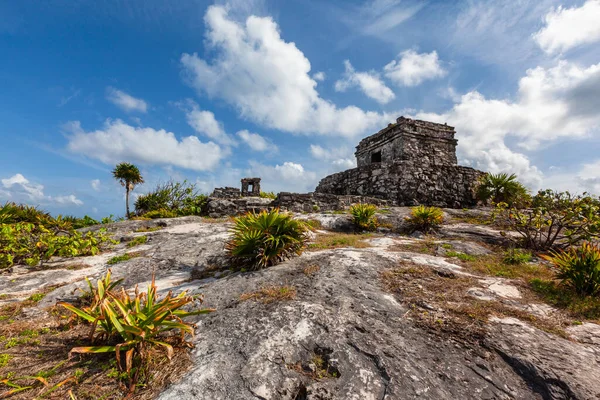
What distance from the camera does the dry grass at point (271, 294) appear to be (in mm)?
3766

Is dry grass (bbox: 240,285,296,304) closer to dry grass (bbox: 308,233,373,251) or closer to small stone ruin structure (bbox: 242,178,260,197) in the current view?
dry grass (bbox: 308,233,373,251)

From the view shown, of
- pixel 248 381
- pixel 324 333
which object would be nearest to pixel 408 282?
pixel 324 333

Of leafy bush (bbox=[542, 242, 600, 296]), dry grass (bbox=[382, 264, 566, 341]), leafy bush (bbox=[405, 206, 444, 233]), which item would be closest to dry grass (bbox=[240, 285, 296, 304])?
dry grass (bbox=[382, 264, 566, 341])

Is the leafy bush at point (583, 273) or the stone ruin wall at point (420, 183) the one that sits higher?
the stone ruin wall at point (420, 183)

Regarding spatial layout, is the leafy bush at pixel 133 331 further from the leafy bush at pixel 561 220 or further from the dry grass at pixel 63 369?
the leafy bush at pixel 561 220

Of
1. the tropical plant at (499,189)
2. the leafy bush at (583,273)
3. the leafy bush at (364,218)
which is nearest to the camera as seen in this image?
the leafy bush at (583,273)

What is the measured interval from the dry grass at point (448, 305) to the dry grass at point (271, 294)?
164 cm

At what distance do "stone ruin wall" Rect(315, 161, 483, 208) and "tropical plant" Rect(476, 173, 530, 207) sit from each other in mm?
396

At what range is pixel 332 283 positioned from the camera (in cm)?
430

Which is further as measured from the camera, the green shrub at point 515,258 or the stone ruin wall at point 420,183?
the stone ruin wall at point 420,183

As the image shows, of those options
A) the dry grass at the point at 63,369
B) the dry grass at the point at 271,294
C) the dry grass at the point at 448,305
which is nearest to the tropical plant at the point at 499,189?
the dry grass at the point at 448,305

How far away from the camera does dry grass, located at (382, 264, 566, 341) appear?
3164 millimetres

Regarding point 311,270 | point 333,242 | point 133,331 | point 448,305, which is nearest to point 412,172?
point 333,242

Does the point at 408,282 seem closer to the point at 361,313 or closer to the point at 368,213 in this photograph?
the point at 361,313
